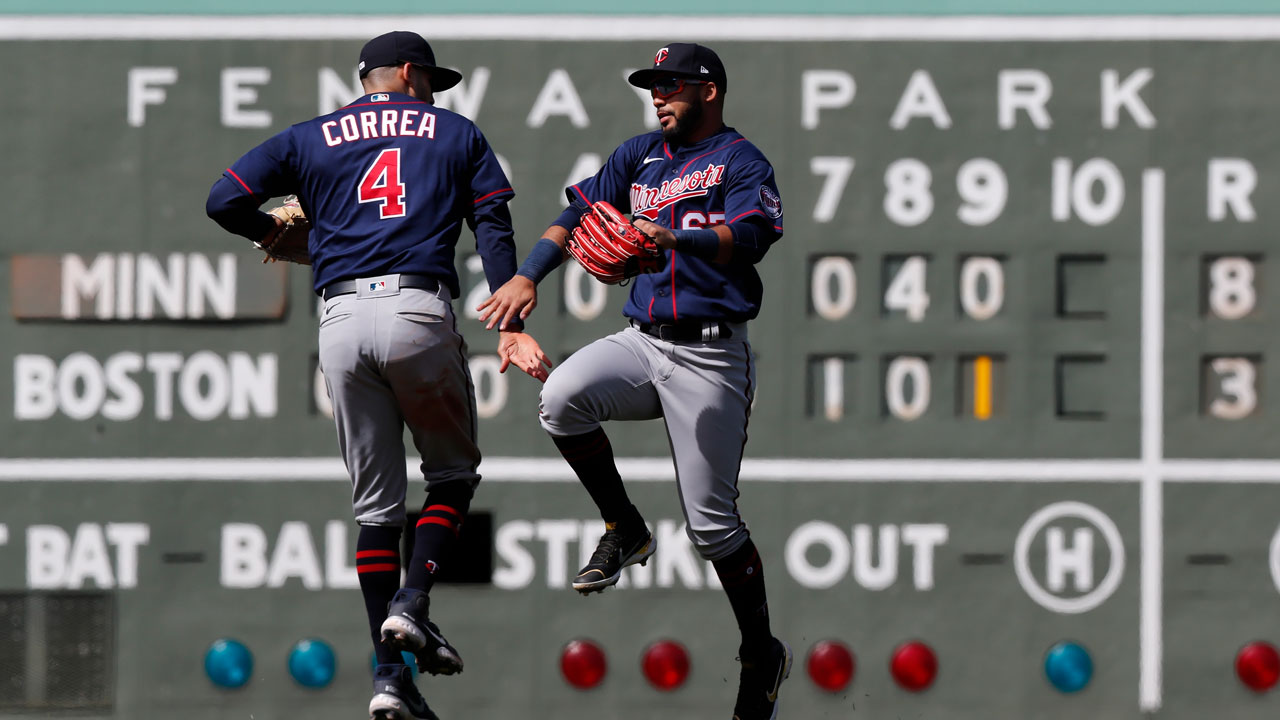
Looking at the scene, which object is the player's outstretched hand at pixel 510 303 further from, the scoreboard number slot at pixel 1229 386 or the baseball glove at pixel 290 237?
the scoreboard number slot at pixel 1229 386

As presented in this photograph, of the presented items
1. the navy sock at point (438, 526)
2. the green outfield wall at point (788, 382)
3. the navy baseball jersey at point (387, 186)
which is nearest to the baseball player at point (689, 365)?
the navy baseball jersey at point (387, 186)

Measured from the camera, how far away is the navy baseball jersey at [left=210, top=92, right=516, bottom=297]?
5258 mm

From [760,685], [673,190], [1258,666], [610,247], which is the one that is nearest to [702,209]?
[673,190]

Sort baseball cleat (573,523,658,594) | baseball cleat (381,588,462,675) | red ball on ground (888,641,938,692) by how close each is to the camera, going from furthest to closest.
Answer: red ball on ground (888,641,938,692) → baseball cleat (573,523,658,594) → baseball cleat (381,588,462,675)

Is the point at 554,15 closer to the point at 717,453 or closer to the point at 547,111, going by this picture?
the point at 547,111

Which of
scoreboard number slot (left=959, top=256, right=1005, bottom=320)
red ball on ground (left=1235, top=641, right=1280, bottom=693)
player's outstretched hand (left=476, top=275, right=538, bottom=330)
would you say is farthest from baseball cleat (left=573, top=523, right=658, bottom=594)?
red ball on ground (left=1235, top=641, right=1280, bottom=693)

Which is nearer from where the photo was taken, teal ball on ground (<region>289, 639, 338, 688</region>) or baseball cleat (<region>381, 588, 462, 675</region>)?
baseball cleat (<region>381, 588, 462, 675</region>)

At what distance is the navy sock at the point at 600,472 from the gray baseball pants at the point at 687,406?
0.18ft

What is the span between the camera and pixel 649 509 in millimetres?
6648

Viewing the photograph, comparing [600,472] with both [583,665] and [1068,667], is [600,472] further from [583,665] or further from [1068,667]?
[1068,667]

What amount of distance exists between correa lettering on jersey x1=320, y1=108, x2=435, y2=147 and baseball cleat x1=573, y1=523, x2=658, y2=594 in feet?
4.86

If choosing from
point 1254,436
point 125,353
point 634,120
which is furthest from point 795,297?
point 125,353

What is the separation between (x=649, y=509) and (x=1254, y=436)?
244 centimetres

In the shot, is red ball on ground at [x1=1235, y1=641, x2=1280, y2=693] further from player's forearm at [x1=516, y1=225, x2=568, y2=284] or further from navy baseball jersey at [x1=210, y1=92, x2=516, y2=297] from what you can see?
navy baseball jersey at [x1=210, y1=92, x2=516, y2=297]
